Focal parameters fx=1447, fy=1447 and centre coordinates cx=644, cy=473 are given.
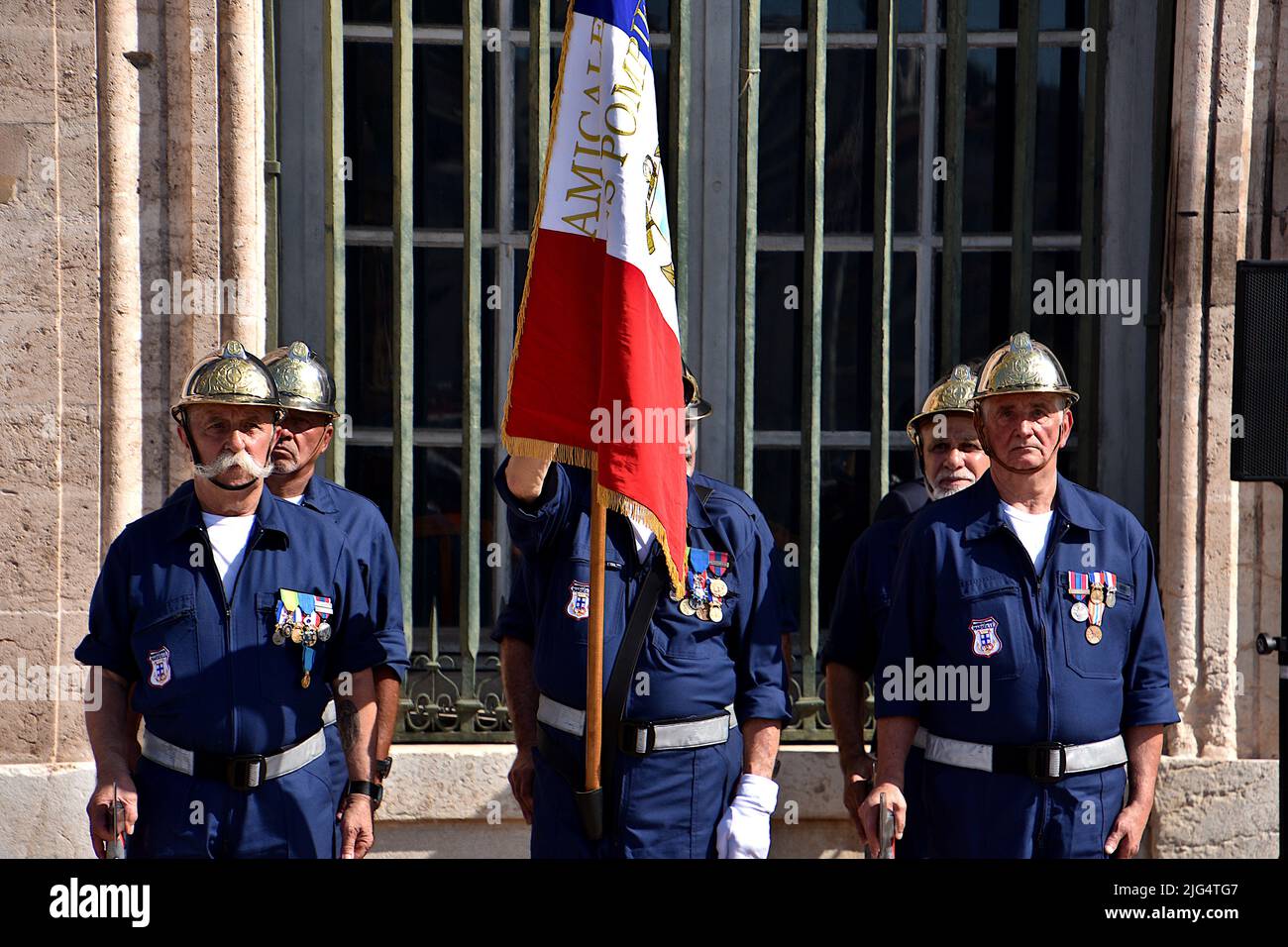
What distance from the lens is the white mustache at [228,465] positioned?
12.1 feet

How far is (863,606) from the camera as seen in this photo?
4.32m

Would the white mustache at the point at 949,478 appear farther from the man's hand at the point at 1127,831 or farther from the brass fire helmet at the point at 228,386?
the brass fire helmet at the point at 228,386

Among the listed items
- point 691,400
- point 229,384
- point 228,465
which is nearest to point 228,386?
point 229,384

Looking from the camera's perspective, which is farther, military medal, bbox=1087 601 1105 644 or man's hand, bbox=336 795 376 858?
man's hand, bbox=336 795 376 858

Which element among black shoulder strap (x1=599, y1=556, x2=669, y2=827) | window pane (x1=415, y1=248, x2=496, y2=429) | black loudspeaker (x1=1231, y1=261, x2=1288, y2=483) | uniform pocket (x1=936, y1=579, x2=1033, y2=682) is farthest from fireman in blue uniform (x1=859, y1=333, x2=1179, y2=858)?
window pane (x1=415, y1=248, x2=496, y2=429)

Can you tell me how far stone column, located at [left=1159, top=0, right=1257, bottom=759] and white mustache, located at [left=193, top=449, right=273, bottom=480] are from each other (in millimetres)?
3408

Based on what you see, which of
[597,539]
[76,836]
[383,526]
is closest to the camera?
[597,539]

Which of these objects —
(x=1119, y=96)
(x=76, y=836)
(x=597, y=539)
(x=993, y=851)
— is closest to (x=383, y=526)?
(x=597, y=539)

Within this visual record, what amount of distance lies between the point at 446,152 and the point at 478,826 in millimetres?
2587

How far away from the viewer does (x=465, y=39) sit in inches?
213

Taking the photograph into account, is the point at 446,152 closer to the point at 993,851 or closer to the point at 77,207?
the point at 77,207

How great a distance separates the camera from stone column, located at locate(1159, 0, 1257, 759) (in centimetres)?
533

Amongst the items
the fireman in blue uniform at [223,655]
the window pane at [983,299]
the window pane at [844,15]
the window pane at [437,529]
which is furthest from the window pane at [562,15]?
the fireman in blue uniform at [223,655]

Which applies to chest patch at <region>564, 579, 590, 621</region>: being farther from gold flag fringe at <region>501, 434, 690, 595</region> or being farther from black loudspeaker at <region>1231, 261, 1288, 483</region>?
black loudspeaker at <region>1231, 261, 1288, 483</region>
